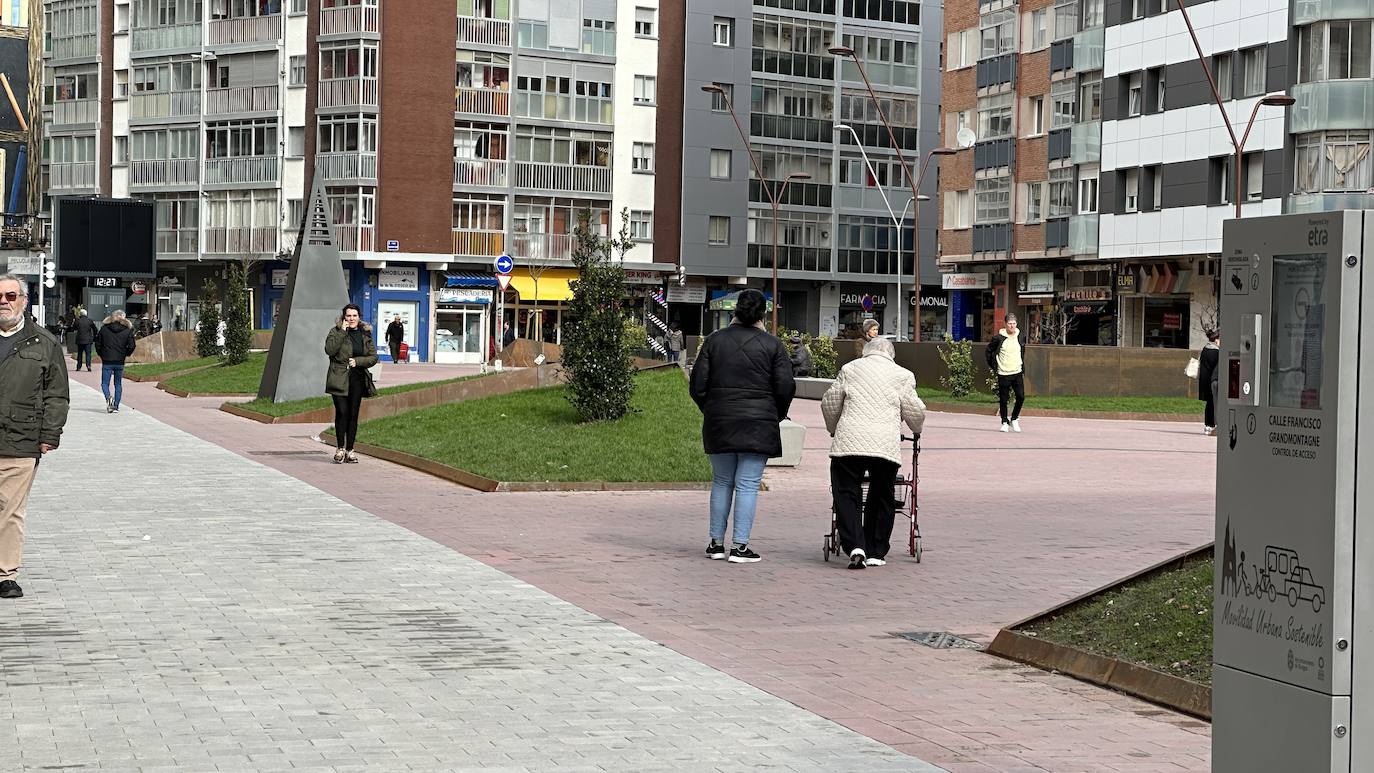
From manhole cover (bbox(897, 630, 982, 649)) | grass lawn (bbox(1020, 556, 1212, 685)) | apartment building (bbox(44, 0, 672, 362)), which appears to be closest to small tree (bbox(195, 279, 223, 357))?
apartment building (bbox(44, 0, 672, 362))

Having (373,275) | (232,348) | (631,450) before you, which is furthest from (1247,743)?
(373,275)

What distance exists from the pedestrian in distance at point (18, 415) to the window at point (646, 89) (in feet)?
242

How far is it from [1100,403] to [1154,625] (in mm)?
32614

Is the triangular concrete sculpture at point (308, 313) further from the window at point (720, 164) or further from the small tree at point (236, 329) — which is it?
the window at point (720, 164)

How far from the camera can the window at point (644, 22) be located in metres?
83.9

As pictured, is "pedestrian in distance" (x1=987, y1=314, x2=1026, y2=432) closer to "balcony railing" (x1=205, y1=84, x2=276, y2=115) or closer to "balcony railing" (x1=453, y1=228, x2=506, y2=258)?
"balcony railing" (x1=453, y1=228, x2=506, y2=258)

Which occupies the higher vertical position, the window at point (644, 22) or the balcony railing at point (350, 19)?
the window at point (644, 22)

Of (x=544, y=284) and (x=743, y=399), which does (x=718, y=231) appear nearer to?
(x=544, y=284)

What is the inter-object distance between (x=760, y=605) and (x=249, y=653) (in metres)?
3.33

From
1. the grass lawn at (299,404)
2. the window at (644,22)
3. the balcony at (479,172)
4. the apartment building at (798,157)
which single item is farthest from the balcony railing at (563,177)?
the grass lawn at (299,404)

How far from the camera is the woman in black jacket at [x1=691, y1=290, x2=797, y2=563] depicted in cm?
1329

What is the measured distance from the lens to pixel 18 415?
1090cm

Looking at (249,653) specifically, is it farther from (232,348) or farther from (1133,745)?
(232,348)

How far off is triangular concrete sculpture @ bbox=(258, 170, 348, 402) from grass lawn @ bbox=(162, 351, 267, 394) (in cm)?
276
